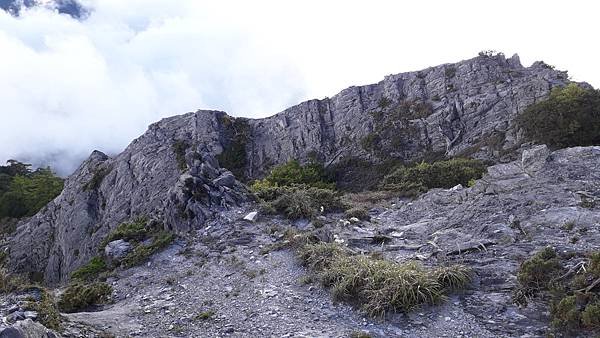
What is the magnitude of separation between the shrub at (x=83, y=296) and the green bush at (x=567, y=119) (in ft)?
70.7

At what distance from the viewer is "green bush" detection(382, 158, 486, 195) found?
23.6m

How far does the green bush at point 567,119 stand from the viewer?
915 inches

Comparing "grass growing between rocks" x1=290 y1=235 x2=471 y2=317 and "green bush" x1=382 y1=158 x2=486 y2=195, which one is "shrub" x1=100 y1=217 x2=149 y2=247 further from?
"green bush" x1=382 y1=158 x2=486 y2=195

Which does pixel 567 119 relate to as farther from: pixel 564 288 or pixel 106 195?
pixel 106 195

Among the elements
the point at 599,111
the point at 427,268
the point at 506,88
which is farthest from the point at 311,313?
the point at 506,88

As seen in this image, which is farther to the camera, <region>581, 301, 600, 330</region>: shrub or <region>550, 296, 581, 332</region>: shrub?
<region>550, 296, 581, 332</region>: shrub

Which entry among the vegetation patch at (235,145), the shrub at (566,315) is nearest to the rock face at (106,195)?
the vegetation patch at (235,145)

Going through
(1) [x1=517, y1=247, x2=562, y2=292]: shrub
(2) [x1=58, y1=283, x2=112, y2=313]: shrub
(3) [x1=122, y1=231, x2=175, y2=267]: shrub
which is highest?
(3) [x1=122, y1=231, x2=175, y2=267]: shrub

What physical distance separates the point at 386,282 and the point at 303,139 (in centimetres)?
3264

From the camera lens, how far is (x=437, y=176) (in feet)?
80.2

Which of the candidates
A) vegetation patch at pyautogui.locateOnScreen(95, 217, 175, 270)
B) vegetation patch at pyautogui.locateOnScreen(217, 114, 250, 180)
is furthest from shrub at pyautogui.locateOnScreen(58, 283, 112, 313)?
vegetation patch at pyautogui.locateOnScreen(217, 114, 250, 180)

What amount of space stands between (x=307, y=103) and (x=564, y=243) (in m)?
34.4

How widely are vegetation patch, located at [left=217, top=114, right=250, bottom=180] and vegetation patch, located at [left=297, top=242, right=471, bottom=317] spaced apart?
30.9 metres

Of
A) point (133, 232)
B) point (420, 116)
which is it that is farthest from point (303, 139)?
point (133, 232)
